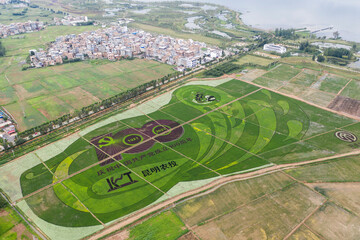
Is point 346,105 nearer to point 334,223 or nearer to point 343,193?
point 343,193

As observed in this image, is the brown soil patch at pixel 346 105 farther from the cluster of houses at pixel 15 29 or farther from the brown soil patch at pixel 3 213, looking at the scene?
the cluster of houses at pixel 15 29

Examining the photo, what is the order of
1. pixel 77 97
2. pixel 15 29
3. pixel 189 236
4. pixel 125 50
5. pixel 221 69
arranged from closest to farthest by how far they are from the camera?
pixel 189 236 < pixel 77 97 < pixel 221 69 < pixel 125 50 < pixel 15 29

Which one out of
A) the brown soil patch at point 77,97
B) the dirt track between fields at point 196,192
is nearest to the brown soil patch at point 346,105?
the dirt track between fields at point 196,192

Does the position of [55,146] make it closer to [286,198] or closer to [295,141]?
[286,198]

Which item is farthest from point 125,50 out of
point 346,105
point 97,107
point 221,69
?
point 346,105

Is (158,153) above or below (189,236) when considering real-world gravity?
below
